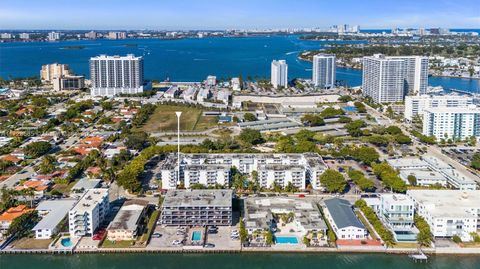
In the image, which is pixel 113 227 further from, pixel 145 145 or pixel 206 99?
pixel 206 99

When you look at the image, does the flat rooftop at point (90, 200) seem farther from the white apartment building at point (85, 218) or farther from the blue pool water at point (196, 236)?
the blue pool water at point (196, 236)

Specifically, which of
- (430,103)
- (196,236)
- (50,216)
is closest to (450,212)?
(196,236)

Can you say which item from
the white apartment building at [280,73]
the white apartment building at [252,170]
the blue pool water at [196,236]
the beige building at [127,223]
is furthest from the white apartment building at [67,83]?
the blue pool water at [196,236]

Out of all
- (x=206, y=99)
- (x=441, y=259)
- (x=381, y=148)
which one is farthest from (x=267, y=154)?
(x=206, y=99)

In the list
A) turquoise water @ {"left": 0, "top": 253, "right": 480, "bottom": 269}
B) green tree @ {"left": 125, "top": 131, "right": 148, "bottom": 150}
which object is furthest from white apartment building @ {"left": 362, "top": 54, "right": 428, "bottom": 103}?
turquoise water @ {"left": 0, "top": 253, "right": 480, "bottom": 269}

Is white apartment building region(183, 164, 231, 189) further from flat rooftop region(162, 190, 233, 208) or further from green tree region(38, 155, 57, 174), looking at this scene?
green tree region(38, 155, 57, 174)

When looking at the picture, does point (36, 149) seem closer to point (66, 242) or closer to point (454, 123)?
point (66, 242)
